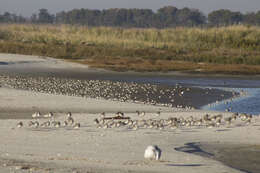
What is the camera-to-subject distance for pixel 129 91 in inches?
872

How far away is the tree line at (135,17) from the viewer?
4606 inches

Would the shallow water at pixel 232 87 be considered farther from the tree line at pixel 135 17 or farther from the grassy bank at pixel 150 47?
the tree line at pixel 135 17

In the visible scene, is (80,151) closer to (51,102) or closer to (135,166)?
(135,166)

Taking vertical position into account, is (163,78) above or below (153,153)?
below

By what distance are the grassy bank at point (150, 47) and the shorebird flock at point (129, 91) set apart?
9.32 m

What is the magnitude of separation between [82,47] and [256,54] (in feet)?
35.3

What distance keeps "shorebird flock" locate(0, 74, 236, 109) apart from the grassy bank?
9.32 meters

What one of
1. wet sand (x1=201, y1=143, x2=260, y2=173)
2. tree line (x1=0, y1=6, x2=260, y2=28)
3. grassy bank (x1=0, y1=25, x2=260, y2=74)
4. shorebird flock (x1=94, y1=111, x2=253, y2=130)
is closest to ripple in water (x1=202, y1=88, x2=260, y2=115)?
shorebird flock (x1=94, y1=111, x2=253, y2=130)

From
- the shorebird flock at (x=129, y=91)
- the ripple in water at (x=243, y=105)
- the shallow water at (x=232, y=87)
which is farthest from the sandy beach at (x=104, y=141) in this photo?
the shorebird flock at (x=129, y=91)

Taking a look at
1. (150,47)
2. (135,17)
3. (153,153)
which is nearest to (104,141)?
(153,153)

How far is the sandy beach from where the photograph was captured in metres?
9.01

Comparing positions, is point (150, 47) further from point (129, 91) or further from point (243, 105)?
point (243, 105)

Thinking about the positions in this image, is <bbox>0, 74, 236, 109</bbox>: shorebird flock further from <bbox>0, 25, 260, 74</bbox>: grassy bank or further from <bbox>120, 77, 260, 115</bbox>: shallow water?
<bbox>0, 25, 260, 74</bbox>: grassy bank

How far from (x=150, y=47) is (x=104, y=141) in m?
32.2
